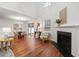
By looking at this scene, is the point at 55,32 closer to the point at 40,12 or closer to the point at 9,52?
the point at 40,12

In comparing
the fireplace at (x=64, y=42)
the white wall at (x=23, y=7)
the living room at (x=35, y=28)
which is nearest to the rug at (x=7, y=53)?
the living room at (x=35, y=28)

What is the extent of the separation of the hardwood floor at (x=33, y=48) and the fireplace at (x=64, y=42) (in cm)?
15

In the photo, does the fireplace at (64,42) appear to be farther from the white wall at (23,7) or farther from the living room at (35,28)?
the white wall at (23,7)

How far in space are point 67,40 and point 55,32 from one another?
408 millimetres

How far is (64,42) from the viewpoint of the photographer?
2.76 metres

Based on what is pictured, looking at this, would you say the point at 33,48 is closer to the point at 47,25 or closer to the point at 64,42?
the point at 47,25

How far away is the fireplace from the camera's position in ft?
8.64

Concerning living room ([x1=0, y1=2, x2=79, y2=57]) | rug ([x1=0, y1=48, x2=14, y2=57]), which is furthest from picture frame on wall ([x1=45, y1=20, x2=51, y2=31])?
rug ([x1=0, y1=48, x2=14, y2=57])

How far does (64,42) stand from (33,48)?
2.60 ft

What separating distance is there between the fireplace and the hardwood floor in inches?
5.9

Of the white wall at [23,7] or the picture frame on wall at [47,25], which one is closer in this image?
the white wall at [23,7]

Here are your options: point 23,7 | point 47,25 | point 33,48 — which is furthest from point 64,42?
point 23,7

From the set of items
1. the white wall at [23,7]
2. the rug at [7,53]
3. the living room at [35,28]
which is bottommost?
the rug at [7,53]

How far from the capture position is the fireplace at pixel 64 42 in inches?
104
